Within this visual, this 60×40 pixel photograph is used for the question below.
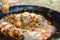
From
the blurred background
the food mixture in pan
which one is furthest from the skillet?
the blurred background

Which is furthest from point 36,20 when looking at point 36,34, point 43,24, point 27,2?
point 27,2

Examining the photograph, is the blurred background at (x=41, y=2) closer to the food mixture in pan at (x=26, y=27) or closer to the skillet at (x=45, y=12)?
the skillet at (x=45, y=12)

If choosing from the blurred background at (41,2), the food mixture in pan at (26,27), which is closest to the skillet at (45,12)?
the food mixture in pan at (26,27)

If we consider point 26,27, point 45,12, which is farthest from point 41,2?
point 26,27

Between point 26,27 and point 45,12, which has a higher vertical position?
point 45,12

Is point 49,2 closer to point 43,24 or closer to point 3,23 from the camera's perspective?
point 43,24

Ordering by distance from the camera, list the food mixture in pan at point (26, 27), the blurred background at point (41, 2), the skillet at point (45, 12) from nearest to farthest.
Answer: the food mixture in pan at point (26, 27) → the skillet at point (45, 12) → the blurred background at point (41, 2)

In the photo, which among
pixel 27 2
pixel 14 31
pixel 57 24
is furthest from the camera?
pixel 27 2

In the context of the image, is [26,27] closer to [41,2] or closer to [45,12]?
[45,12]
